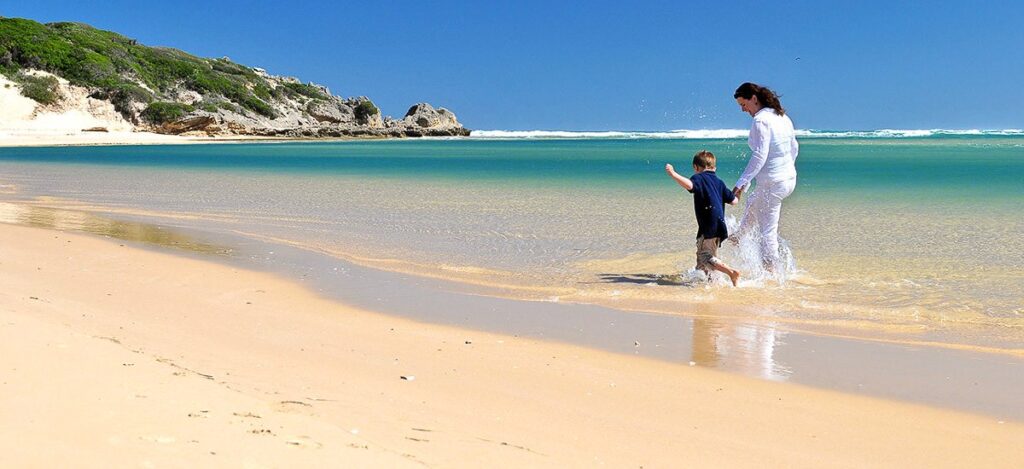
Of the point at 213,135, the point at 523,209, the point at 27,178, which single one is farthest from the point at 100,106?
the point at 523,209

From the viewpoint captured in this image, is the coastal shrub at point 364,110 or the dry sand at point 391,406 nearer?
the dry sand at point 391,406

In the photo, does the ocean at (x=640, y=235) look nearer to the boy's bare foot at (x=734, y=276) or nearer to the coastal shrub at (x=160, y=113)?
the boy's bare foot at (x=734, y=276)

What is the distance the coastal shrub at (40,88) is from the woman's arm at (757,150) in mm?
70890

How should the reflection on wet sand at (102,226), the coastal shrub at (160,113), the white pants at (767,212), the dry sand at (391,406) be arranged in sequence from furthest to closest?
the coastal shrub at (160,113), the reflection on wet sand at (102,226), the white pants at (767,212), the dry sand at (391,406)

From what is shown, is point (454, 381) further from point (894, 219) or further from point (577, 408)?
point (894, 219)

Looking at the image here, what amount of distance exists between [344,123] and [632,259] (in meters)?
91.8

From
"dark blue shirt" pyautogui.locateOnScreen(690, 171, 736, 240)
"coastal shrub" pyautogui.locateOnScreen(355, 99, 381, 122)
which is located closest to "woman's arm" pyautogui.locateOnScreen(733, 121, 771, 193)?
"dark blue shirt" pyautogui.locateOnScreen(690, 171, 736, 240)

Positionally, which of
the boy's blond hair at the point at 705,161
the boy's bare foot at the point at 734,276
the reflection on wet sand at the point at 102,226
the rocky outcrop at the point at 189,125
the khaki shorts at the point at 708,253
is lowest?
the reflection on wet sand at the point at 102,226

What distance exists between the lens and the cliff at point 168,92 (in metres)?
72.2

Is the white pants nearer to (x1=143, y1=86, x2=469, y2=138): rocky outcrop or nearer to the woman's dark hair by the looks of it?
the woman's dark hair

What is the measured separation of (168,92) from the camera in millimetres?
83000

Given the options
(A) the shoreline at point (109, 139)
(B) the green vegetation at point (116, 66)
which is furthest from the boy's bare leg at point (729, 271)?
(B) the green vegetation at point (116, 66)

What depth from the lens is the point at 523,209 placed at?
55.6ft

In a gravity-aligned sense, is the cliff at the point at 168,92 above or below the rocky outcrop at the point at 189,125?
above
